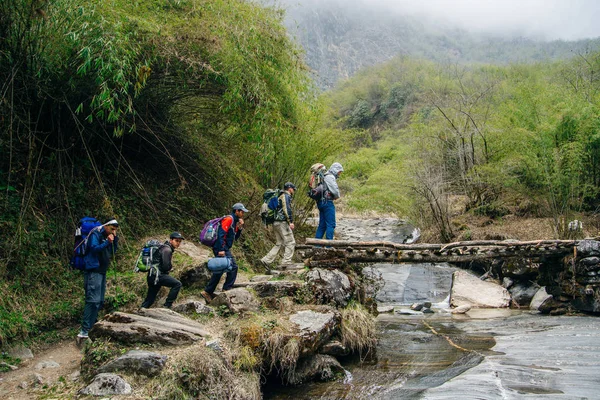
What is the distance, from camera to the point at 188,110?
9273mm

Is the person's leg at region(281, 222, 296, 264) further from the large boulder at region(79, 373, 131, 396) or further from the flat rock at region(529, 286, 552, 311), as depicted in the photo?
the flat rock at region(529, 286, 552, 311)

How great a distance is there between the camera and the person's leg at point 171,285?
5.92 metres

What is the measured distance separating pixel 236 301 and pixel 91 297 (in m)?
1.76

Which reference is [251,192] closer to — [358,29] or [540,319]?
[540,319]

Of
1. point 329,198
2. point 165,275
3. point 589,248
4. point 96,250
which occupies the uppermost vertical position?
point 329,198

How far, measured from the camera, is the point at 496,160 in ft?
55.5

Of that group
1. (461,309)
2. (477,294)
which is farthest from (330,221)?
(477,294)

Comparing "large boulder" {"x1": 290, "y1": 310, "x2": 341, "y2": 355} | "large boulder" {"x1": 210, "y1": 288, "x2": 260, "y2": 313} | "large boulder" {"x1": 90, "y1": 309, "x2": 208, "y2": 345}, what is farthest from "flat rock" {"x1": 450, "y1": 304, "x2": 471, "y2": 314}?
"large boulder" {"x1": 90, "y1": 309, "x2": 208, "y2": 345}

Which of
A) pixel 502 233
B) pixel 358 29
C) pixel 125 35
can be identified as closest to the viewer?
pixel 125 35

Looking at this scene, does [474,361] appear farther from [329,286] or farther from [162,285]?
[162,285]

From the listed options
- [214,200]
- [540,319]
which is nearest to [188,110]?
[214,200]

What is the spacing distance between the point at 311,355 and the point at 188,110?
214 inches

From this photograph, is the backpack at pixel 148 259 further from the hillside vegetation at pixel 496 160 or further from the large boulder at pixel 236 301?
the hillside vegetation at pixel 496 160

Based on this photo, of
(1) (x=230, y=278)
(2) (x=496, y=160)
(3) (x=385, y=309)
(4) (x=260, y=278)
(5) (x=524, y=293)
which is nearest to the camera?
(1) (x=230, y=278)
